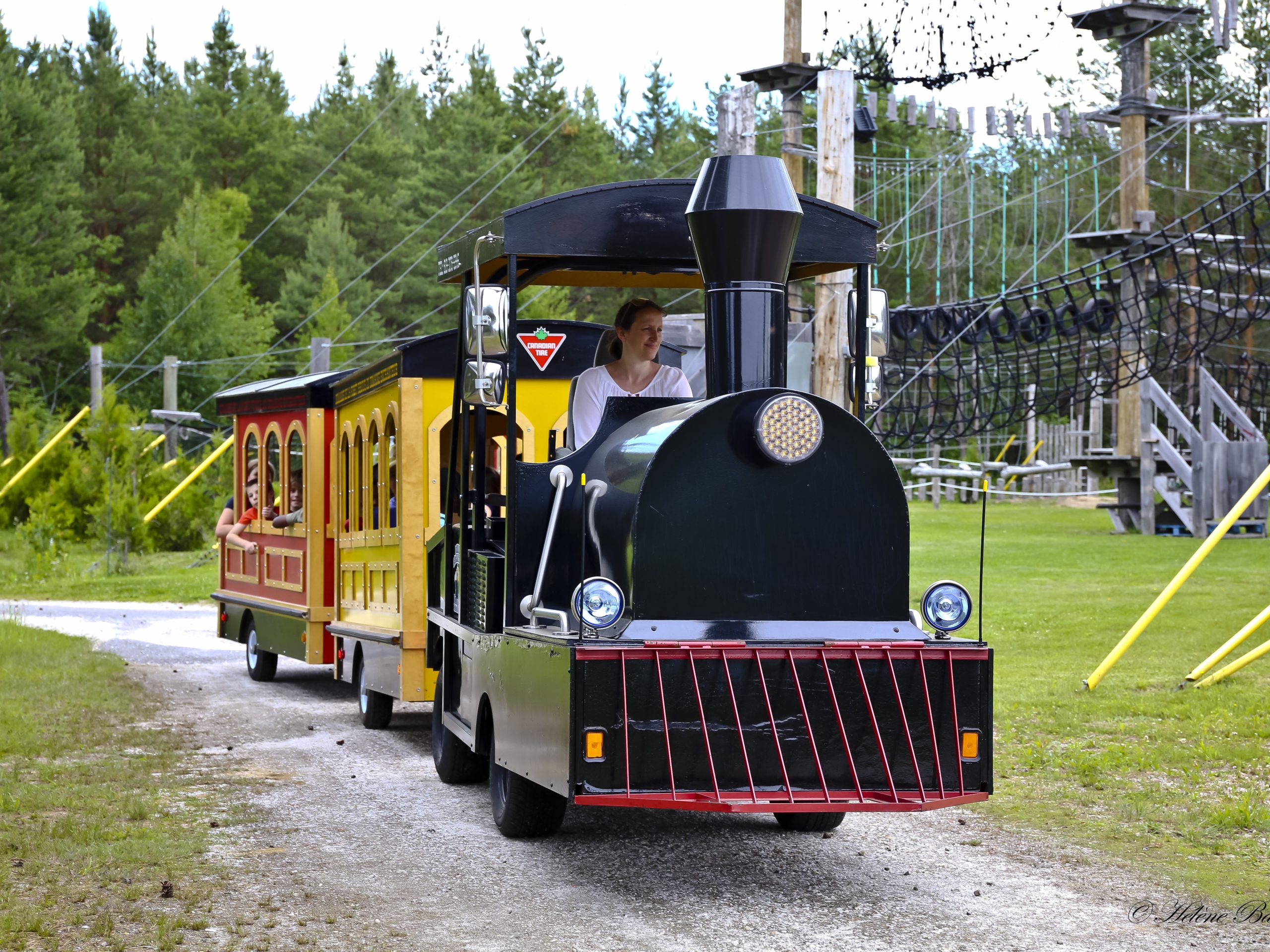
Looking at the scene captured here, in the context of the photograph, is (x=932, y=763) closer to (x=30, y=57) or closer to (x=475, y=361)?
(x=475, y=361)

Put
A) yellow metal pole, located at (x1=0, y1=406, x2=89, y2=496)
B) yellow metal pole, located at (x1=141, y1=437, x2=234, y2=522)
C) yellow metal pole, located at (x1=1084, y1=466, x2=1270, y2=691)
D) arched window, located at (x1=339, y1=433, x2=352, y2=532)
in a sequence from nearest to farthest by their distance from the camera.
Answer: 1. yellow metal pole, located at (x1=1084, y1=466, x2=1270, y2=691)
2. arched window, located at (x1=339, y1=433, x2=352, y2=532)
3. yellow metal pole, located at (x1=141, y1=437, x2=234, y2=522)
4. yellow metal pole, located at (x1=0, y1=406, x2=89, y2=496)

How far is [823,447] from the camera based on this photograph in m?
Answer: 6.39

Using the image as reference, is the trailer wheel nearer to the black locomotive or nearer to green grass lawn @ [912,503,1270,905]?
the black locomotive

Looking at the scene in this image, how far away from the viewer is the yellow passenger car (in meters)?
10.5

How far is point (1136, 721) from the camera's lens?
34.0ft

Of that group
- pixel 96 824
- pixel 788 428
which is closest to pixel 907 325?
pixel 788 428

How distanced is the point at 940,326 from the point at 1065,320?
90.5 inches

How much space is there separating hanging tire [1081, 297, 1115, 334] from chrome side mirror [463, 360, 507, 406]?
2010 centimetres

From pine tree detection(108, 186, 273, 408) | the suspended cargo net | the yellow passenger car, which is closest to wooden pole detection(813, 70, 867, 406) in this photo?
the yellow passenger car

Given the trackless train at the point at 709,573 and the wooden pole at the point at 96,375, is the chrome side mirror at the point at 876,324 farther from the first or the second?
the wooden pole at the point at 96,375

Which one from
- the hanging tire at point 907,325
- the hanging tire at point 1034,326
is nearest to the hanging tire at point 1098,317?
the hanging tire at point 1034,326

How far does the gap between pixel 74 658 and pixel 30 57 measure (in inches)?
2134

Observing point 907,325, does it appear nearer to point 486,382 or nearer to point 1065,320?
point 1065,320

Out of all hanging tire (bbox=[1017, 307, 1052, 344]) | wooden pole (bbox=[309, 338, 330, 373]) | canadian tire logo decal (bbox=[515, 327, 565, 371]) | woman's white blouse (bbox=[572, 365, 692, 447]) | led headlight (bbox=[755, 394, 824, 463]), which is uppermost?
hanging tire (bbox=[1017, 307, 1052, 344])
